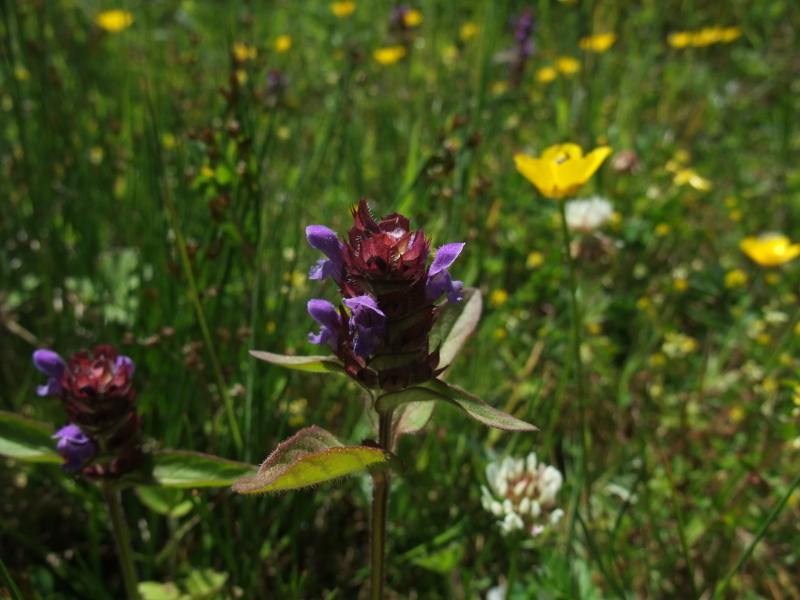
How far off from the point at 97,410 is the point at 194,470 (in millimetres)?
187

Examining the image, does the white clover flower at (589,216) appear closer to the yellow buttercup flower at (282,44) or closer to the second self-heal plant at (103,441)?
the second self-heal plant at (103,441)

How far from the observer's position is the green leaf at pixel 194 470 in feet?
3.43

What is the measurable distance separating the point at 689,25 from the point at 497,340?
3.34 metres

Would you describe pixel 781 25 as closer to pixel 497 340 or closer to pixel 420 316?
pixel 497 340

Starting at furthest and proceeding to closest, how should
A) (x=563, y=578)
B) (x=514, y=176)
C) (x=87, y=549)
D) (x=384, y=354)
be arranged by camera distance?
(x=514, y=176) < (x=87, y=549) < (x=563, y=578) < (x=384, y=354)

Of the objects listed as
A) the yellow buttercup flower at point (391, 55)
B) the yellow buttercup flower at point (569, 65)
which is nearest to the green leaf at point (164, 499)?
the yellow buttercup flower at point (391, 55)

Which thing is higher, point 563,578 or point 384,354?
point 384,354

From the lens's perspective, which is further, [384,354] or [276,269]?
[276,269]

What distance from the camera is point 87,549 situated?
1672mm

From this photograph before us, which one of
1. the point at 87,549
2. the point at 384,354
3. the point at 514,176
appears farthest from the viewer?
the point at 514,176

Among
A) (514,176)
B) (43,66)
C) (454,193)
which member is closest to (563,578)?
(454,193)

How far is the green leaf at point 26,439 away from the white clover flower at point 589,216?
5.63 ft

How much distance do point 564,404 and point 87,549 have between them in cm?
141

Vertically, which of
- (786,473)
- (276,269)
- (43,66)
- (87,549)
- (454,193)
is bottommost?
(87,549)
